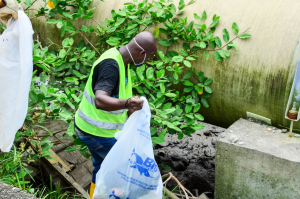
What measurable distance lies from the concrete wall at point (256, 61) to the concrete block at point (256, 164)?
219mm

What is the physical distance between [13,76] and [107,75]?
0.61 metres

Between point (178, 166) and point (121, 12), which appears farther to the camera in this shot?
point (178, 166)

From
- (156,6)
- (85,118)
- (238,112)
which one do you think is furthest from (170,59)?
(85,118)

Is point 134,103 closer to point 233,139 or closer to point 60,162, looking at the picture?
point 233,139

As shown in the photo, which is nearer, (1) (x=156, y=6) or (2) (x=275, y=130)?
(2) (x=275, y=130)

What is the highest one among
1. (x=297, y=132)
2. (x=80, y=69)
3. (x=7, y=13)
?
(x=7, y=13)

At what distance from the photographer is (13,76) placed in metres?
2.07

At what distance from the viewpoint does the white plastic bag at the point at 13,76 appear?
2023 millimetres

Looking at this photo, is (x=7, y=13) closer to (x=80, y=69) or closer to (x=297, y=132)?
(x=80, y=69)

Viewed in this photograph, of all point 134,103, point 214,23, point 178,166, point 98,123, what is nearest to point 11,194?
point 98,123

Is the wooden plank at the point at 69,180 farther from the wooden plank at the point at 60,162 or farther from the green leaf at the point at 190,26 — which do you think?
the green leaf at the point at 190,26

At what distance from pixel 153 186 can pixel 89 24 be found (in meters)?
2.08

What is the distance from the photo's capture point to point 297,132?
2.64 m

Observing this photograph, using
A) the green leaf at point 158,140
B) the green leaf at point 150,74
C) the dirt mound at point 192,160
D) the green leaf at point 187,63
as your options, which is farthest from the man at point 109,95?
the dirt mound at point 192,160
